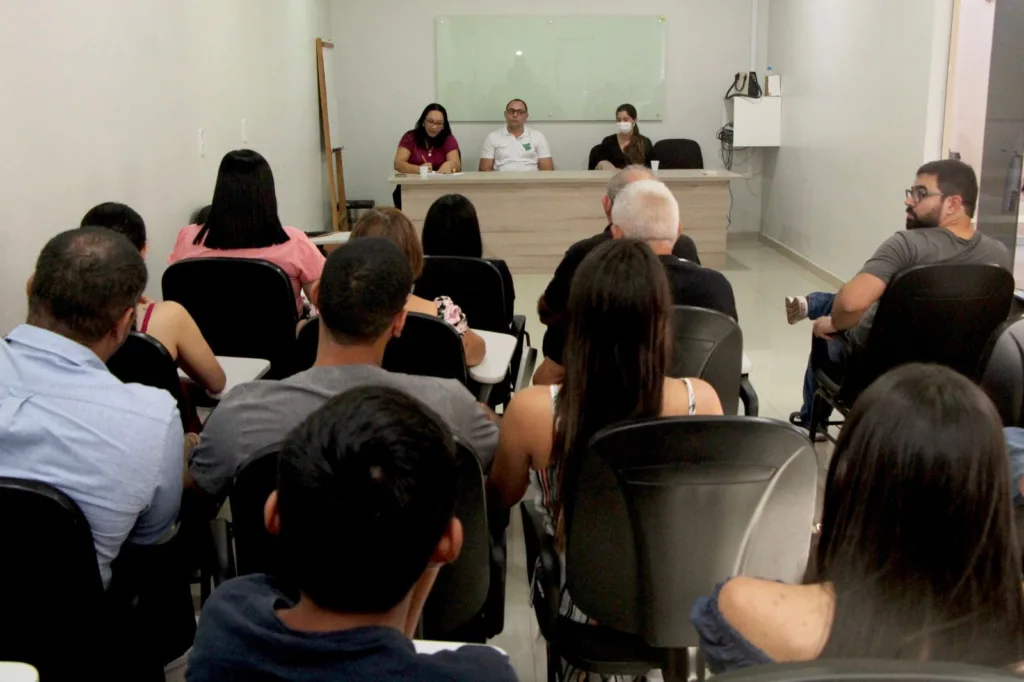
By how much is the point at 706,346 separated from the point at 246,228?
1793 mm

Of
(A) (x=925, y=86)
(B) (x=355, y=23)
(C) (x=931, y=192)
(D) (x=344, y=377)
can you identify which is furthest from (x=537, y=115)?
(D) (x=344, y=377)

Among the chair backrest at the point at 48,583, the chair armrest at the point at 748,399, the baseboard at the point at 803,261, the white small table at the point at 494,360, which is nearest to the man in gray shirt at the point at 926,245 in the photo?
the chair armrest at the point at 748,399

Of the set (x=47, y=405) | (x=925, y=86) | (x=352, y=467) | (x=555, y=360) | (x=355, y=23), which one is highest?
(x=355, y=23)

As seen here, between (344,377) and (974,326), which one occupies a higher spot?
(344,377)

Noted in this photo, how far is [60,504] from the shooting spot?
1463 millimetres

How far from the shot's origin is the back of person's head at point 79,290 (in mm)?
1748

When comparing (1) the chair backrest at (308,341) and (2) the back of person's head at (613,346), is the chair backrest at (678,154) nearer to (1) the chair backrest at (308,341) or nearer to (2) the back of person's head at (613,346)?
(1) the chair backrest at (308,341)

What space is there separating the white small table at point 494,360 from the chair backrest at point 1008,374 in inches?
49.6

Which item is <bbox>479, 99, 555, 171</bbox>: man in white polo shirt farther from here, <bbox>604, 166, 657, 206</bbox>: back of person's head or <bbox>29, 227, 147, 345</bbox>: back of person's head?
<bbox>29, 227, 147, 345</bbox>: back of person's head

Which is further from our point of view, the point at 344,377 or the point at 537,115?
the point at 537,115

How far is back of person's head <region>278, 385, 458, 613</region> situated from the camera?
0.84 meters

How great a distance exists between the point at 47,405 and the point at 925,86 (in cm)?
508

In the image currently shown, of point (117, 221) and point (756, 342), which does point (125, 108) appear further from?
point (756, 342)

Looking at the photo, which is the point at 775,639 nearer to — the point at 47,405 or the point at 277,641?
the point at 277,641
